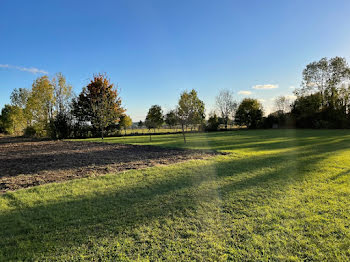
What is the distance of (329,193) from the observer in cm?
402

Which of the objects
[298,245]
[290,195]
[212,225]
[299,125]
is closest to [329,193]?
[290,195]

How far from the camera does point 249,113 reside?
40.8 metres

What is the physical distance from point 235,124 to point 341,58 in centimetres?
2149

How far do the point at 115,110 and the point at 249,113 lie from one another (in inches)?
1121

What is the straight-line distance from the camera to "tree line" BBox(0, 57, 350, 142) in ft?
84.0

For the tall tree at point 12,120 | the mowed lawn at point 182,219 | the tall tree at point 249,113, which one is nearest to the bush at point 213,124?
the tall tree at point 249,113

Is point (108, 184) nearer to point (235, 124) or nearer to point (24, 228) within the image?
point (24, 228)

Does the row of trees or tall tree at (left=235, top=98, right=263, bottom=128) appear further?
tall tree at (left=235, top=98, right=263, bottom=128)

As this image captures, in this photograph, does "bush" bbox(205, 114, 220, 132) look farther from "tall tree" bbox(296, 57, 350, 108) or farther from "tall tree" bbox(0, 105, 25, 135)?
"tall tree" bbox(0, 105, 25, 135)

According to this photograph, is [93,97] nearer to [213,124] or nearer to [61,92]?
[61,92]

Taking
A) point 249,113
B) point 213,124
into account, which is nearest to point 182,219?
point 213,124

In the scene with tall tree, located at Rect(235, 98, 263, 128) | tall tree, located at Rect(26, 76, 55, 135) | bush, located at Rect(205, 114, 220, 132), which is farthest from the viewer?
tall tree, located at Rect(235, 98, 263, 128)

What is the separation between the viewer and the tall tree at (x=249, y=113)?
40062 mm

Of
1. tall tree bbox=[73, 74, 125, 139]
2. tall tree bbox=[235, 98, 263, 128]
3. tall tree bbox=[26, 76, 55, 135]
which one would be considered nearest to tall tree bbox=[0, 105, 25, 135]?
tall tree bbox=[26, 76, 55, 135]
